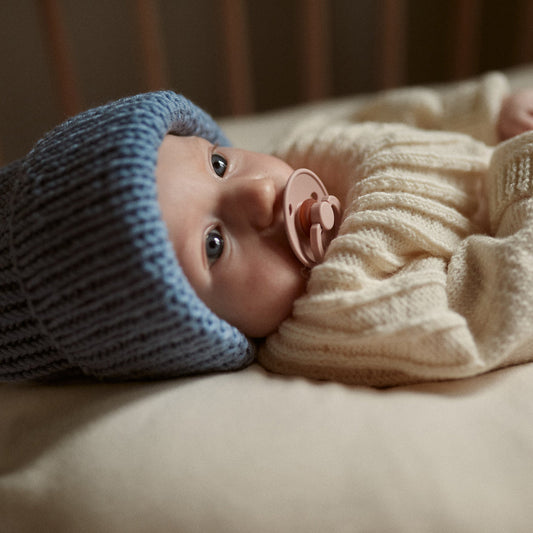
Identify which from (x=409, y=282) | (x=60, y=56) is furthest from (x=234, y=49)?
(x=409, y=282)

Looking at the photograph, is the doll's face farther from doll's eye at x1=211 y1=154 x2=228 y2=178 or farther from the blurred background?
the blurred background

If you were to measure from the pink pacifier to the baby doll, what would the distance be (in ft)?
0.06

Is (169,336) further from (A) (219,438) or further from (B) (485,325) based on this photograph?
(B) (485,325)

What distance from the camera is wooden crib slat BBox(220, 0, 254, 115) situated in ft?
5.01

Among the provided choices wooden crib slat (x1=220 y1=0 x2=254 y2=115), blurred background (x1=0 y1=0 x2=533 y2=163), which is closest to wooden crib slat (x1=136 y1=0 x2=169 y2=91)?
blurred background (x1=0 y1=0 x2=533 y2=163)

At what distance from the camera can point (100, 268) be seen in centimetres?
57

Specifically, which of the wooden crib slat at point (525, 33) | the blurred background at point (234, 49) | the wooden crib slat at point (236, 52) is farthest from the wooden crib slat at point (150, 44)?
the wooden crib slat at point (525, 33)

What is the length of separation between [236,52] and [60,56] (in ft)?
1.53

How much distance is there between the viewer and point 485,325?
0.60 meters

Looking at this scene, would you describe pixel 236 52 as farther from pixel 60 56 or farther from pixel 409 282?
pixel 409 282

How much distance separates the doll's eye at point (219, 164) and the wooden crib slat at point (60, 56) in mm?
871

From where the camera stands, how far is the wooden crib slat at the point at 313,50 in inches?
62.0

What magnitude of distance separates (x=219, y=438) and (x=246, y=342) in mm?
143

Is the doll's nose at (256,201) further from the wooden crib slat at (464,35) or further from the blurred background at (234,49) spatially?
the wooden crib slat at (464,35)
